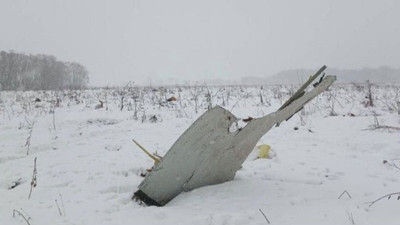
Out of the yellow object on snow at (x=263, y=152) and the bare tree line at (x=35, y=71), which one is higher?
the bare tree line at (x=35, y=71)

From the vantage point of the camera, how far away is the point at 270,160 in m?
2.98

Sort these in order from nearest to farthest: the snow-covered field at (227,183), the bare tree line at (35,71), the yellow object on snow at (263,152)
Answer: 1. the snow-covered field at (227,183)
2. the yellow object on snow at (263,152)
3. the bare tree line at (35,71)

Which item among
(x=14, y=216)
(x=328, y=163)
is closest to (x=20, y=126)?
(x=14, y=216)

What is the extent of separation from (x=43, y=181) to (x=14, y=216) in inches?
26.4

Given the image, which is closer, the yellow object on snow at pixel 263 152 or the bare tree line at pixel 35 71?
the yellow object on snow at pixel 263 152

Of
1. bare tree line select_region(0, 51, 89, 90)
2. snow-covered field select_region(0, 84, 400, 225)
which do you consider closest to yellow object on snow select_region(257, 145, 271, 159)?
snow-covered field select_region(0, 84, 400, 225)

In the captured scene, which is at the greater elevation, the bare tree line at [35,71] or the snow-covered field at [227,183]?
the bare tree line at [35,71]

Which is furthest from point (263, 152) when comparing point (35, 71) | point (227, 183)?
point (35, 71)

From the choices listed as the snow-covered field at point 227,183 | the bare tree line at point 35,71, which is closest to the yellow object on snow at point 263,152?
the snow-covered field at point 227,183

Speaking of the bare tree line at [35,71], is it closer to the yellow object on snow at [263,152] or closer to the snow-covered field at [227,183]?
the snow-covered field at [227,183]

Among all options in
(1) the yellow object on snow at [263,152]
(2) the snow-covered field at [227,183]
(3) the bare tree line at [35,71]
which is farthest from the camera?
(3) the bare tree line at [35,71]

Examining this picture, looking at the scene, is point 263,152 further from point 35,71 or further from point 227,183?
point 35,71

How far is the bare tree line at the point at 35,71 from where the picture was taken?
134ft

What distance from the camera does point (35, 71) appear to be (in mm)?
48906
